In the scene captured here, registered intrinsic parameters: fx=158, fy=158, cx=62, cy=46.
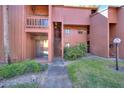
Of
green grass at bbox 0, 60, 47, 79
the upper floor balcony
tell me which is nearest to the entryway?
the upper floor balcony

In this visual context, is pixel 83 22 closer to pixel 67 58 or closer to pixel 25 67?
pixel 67 58

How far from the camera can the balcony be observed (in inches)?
515

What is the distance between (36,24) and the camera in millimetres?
13375

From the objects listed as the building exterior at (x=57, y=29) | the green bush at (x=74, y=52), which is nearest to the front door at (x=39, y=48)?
the building exterior at (x=57, y=29)

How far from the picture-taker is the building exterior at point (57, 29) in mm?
12891

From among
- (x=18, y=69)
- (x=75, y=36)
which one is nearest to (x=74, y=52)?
(x=75, y=36)

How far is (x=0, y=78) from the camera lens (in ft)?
25.8

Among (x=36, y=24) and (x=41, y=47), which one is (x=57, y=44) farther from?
(x=36, y=24)

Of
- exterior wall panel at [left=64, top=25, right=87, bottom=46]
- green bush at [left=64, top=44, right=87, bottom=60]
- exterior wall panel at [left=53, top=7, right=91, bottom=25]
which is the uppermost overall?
exterior wall panel at [left=53, top=7, right=91, bottom=25]

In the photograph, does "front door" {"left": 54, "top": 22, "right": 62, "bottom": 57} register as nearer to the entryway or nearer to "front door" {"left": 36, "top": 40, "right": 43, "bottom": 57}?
"front door" {"left": 36, "top": 40, "right": 43, "bottom": 57}

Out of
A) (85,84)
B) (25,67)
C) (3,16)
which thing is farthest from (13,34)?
(85,84)

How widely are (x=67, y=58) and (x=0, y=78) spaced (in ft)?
26.7

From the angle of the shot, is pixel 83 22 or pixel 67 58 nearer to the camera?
pixel 67 58

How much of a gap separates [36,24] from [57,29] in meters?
6.05
